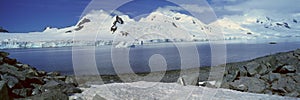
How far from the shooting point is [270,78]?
11.0 meters

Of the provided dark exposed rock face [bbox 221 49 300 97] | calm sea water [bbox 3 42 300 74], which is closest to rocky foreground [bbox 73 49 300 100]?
dark exposed rock face [bbox 221 49 300 97]

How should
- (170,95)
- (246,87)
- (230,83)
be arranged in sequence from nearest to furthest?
(170,95) → (246,87) → (230,83)

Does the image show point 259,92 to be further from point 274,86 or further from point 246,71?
point 246,71

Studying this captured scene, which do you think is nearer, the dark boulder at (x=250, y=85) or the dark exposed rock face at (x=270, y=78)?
the dark exposed rock face at (x=270, y=78)

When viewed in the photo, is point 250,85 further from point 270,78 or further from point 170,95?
point 170,95

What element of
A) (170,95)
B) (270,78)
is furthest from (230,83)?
(170,95)

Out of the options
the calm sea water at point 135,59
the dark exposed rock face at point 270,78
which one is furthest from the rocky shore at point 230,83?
the calm sea water at point 135,59

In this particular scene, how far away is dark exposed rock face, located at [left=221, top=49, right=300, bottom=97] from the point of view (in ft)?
33.0

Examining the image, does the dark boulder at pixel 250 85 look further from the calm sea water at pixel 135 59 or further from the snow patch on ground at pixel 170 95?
the calm sea water at pixel 135 59

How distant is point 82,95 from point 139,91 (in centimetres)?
201

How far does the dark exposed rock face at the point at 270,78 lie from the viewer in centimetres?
1006

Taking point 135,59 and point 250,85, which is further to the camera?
Answer: point 135,59

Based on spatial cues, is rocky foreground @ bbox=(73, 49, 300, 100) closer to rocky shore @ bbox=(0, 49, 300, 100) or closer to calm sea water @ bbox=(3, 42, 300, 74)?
rocky shore @ bbox=(0, 49, 300, 100)

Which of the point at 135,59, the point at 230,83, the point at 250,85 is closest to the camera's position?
the point at 250,85
